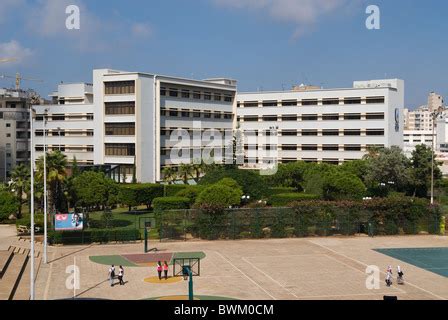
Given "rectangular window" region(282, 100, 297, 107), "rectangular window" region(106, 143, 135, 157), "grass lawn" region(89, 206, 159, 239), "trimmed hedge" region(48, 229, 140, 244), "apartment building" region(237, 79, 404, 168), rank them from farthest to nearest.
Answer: "rectangular window" region(282, 100, 297, 107) → "apartment building" region(237, 79, 404, 168) → "rectangular window" region(106, 143, 135, 157) → "grass lawn" region(89, 206, 159, 239) → "trimmed hedge" region(48, 229, 140, 244)

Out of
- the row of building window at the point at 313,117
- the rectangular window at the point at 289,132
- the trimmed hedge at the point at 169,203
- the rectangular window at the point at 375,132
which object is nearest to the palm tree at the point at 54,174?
the trimmed hedge at the point at 169,203

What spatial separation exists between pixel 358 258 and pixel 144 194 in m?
30.0

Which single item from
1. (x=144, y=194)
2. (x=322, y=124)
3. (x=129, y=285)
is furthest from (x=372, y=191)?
(x=129, y=285)

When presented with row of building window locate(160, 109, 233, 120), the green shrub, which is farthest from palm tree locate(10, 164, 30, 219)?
row of building window locate(160, 109, 233, 120)

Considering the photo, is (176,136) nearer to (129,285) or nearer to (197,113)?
(197,113)

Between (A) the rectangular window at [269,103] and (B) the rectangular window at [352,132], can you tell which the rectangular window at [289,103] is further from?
(B) the rectangular window at [352,132]

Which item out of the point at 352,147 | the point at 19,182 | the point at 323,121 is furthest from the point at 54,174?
the point at 352,147

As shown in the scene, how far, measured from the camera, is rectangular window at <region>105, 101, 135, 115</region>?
81.5 meters

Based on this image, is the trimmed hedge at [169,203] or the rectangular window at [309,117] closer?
the trimmed hedge at [169,203]

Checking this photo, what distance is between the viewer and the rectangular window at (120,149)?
3236 inches

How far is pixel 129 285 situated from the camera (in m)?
32.8

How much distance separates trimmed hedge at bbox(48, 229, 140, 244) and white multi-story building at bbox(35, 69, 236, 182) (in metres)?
32.4

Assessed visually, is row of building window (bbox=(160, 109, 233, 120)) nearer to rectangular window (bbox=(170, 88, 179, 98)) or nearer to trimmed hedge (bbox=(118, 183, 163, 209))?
rectangular window (bbox=(170, 88, 179, 98))
